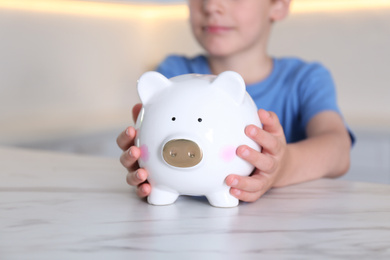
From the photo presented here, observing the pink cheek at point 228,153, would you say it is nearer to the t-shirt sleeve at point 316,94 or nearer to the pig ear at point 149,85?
the pig ear at point 149,85

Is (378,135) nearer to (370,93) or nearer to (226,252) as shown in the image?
(370,93)

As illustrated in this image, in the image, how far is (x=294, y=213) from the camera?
0.55 m

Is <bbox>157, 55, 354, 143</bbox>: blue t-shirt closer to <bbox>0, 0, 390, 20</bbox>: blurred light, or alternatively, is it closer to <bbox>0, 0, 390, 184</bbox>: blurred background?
<bbox>0, 0, 390, 184</bbox>: blurred background

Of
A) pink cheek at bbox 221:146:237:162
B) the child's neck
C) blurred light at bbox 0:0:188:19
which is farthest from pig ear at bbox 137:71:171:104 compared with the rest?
blurred light at bbox 0:0:188:19

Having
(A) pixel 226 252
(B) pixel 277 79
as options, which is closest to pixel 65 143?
(B) pixel 277 79

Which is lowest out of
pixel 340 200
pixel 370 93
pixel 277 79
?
pixel 370 93

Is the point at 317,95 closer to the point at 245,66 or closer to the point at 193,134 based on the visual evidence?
the point at 245,66

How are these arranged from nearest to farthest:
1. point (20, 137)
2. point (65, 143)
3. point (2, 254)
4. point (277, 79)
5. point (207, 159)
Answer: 1. point (2, 254)
2. point (207, 159)
3. point (277, 79)
4. point (20, 137)
5. point (65, 143)

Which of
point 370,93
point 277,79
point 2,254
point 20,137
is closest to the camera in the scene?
point 2,254

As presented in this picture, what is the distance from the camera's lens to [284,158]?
671 mm

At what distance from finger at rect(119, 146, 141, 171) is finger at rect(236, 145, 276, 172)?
112 mm

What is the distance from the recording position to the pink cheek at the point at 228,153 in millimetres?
552

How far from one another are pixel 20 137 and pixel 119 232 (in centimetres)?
136

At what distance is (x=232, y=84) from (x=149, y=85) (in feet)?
0.31
